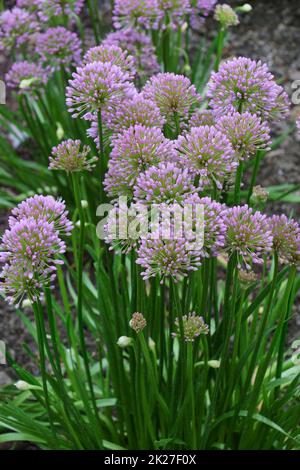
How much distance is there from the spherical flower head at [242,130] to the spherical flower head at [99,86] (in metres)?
0.26

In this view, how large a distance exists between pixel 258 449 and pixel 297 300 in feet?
3.53

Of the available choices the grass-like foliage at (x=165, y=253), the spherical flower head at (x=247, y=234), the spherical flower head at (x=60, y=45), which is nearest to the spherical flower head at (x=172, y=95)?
the grass-like foliage at (x=165, y=253)

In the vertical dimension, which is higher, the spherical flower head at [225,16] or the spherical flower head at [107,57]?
the spherical flower head at [225,16]

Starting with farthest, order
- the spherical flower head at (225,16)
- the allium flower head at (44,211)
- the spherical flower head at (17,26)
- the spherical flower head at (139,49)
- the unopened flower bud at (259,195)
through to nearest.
Answer: the spherical flower head at (17,26) → the spherical flower head at (139,49) → the spherical flower head at (225,16) → the unopened flower bud at (259,195) → the allium flower head at (44,211)

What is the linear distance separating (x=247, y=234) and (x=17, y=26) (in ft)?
6.21

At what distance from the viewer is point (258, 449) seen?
211cm

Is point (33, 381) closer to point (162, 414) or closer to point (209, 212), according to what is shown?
point (162, 414)

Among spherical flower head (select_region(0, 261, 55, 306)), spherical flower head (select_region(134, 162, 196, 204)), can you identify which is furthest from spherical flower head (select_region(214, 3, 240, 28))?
spherical flower head (select_region(0, 261, 55, 306))

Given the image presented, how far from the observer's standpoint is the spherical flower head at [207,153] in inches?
58.7

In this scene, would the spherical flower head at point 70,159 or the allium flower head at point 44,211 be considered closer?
the allium flower head at point 44,211

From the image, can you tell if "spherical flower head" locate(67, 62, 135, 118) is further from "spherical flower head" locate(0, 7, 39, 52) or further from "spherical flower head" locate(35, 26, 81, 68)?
"spherical flower head" locate(0, 7, 39, 52)

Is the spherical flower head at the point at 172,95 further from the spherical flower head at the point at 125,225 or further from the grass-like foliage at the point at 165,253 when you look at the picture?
the spherical flower head at the point at 125,225

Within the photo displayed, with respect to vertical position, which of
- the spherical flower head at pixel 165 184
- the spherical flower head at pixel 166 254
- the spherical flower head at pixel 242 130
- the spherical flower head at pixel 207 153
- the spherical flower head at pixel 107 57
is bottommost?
the spherical flower head at pixel 166 254

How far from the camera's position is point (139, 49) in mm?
2844
